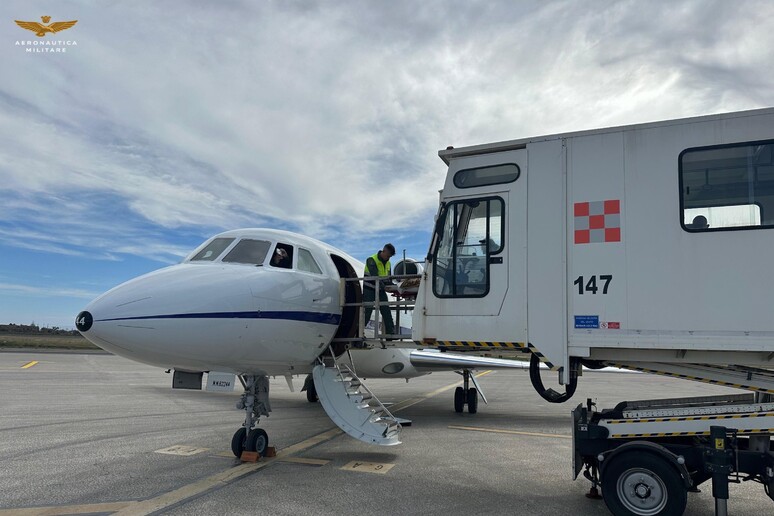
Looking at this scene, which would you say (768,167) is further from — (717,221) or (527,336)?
(527,336)

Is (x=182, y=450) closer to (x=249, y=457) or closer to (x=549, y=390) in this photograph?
Result: (x=249, y=457)

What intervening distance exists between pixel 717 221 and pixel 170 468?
25.9ft

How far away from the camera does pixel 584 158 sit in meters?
5.97

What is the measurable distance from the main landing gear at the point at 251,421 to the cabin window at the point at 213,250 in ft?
6.68

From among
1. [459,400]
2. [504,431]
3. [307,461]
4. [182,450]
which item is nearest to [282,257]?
[307,461]

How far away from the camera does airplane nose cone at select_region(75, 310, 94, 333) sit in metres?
6.17

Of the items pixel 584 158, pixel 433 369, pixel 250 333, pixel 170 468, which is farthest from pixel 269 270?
pixel 433 369

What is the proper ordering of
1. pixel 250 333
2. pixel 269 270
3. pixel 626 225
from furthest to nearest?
1. pixel 269 270
2. pixel 250 333
3. pixel 626 225

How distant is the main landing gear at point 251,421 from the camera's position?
8039mm

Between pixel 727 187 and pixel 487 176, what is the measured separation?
2.60 m

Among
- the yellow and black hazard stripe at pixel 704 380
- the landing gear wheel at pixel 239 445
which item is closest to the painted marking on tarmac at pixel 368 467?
the landing gear wheel at pixel 239 445

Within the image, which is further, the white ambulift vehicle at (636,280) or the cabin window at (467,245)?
the cabin window at (467,245)

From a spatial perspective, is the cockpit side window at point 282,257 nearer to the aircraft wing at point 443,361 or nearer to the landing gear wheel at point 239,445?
the landing gear wheel at point 239,445

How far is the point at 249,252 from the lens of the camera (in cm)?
793
